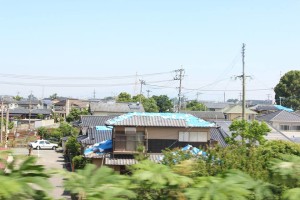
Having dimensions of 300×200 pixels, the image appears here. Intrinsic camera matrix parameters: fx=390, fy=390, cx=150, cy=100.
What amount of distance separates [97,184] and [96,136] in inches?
818

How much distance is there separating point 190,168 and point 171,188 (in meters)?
0.31

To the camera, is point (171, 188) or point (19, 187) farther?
point (171, 188)

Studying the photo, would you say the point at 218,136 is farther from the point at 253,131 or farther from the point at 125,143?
the point at 125,143

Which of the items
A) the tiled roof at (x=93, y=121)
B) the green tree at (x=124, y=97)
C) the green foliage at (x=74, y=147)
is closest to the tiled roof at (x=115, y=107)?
the tiled roof at (x=93, y=121)

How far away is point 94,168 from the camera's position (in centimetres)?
275

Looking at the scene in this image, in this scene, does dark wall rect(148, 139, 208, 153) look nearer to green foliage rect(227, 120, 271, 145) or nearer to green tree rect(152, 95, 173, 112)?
green foliage rect(227, 120, 271, 145)

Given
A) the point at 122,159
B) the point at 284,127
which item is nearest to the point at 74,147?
the point at 122,159

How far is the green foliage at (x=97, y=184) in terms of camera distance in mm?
2475

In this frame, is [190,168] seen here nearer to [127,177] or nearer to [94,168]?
[127,177]

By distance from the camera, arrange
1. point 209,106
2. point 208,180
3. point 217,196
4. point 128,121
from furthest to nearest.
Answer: point 209,106, point 128,121, point 208,180, point 217,196

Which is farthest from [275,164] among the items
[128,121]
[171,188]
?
[128,121]

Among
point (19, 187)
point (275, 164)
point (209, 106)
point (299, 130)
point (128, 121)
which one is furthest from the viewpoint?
point (209, 106)

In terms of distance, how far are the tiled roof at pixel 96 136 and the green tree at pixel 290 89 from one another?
34.1m

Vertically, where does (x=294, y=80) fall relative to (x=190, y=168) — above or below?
above
